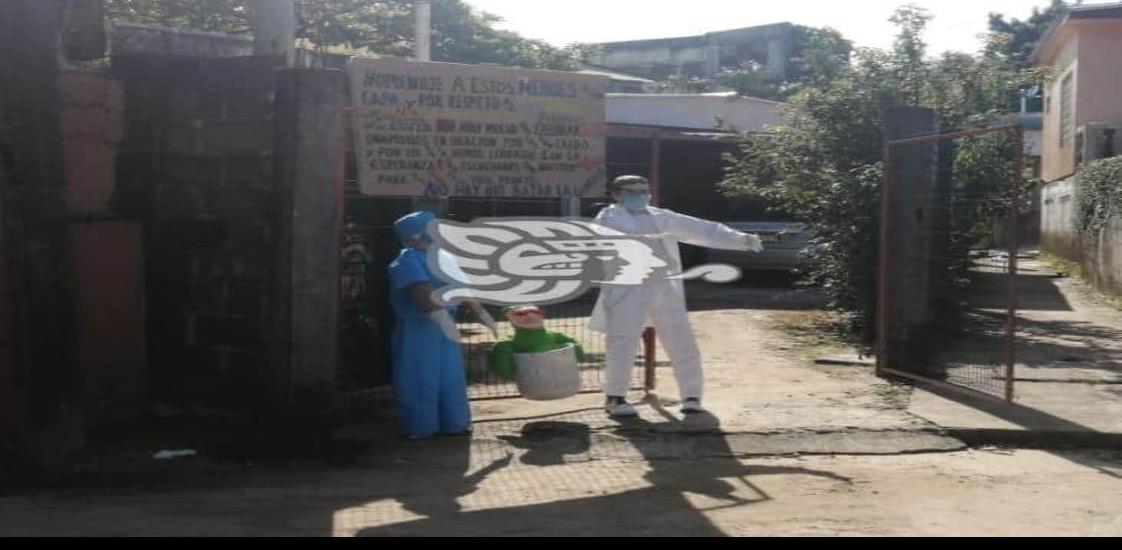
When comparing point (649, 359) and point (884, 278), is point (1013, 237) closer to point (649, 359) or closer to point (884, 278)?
point (884, 278)

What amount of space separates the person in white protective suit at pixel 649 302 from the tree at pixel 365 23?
17.8 ft

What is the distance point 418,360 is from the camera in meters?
7.32

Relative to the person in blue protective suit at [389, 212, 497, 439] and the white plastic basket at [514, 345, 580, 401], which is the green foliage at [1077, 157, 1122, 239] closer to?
the white plastic basket at [514, 345, 580, 401]

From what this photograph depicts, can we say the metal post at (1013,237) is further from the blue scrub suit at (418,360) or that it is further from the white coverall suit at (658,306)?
the blue scrub suit at (418,360)

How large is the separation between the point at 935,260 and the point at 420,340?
4.70 m

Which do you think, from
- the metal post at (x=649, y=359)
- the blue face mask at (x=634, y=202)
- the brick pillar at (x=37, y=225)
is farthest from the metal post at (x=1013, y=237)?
the brick pillar at (x=37, y=225)

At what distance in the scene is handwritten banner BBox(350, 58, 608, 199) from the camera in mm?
7754

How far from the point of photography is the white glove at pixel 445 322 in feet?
23.9

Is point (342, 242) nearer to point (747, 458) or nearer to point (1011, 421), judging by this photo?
point (747, 458)

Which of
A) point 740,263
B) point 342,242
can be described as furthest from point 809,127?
point 342,242

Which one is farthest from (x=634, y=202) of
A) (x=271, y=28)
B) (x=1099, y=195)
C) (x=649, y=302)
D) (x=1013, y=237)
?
(x=1099, y=195)

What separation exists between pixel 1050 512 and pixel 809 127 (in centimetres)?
703

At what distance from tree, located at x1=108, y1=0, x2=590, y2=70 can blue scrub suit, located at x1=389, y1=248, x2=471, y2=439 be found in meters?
5.39

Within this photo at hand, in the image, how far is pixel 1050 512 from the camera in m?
5.82
